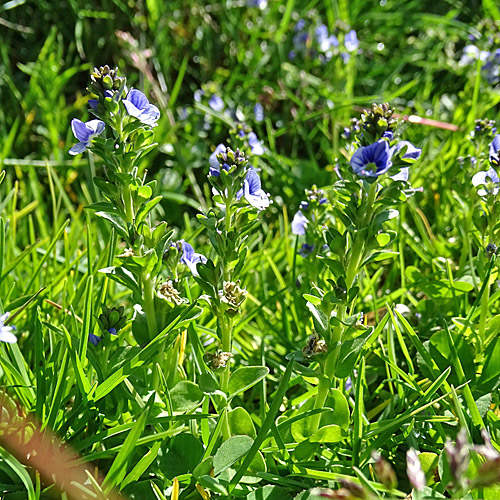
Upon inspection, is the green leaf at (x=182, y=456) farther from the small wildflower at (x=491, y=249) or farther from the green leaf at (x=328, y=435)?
the small wildflower at (x=491, y=249)

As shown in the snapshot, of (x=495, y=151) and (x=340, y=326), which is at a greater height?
(x=495, y=151)

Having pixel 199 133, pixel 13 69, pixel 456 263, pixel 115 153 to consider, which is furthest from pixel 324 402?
pixel 13 69

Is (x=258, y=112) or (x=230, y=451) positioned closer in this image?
(x=230, y=451)

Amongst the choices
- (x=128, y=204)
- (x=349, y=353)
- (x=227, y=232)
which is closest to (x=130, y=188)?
(x=128, y=204)

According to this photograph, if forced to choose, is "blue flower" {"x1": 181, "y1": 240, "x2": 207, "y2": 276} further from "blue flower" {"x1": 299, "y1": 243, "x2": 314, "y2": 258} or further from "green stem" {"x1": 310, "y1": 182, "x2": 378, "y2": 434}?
"blue flower" {"x1": 299, "y1": 243, "x2": 314, "y2": 258}

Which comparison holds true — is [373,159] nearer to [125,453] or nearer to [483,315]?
[483,315]

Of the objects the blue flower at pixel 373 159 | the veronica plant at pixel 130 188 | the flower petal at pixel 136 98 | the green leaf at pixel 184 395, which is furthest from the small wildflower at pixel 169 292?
the blue flower at pixel 373 159

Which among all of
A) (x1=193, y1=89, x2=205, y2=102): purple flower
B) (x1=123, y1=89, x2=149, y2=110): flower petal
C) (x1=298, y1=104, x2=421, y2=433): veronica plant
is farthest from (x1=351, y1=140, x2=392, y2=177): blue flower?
(x1=193, y1=89, x2=205, y2=102): purple flower
